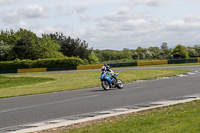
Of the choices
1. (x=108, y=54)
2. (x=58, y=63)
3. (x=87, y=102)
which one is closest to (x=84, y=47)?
(x=58, y=63)

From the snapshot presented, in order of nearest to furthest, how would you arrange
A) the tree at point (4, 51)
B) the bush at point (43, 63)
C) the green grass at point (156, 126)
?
the green grass at point (156, 126) → the bush at point (43, 63) → the tree at point (4, 51)

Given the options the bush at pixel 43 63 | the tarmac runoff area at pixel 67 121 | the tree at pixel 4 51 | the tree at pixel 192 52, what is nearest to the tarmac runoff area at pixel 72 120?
the tarmac runoff area at pixel 67 121

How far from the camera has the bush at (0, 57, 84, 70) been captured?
58562 millimetres

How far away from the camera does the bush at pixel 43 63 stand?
192 feet

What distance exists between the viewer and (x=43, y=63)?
2392 inches

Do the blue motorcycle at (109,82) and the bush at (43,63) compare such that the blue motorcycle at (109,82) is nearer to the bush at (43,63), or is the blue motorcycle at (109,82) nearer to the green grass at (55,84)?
the green grass at (55,84)

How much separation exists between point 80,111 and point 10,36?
86358 mm

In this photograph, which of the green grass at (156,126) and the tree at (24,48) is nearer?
the green grass at (156,126)

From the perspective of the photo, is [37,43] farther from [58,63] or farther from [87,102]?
[87,102]

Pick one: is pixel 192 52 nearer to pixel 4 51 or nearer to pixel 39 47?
pixel 39 47

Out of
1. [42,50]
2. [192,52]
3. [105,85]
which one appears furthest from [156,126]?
[192,52]

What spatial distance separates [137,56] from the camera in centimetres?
15062

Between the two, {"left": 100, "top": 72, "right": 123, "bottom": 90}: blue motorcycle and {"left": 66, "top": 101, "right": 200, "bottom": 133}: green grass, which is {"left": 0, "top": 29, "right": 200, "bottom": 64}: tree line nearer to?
{"left": 100, "top": 72, "right": 123, "bottom": 90}: blue motorcycle

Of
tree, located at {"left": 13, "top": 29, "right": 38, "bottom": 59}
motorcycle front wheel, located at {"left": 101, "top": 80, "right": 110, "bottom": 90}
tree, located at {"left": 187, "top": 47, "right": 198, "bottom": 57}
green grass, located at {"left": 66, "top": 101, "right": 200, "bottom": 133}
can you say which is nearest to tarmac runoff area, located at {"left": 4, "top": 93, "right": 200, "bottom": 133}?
green grass, located at {"left": 66, "top": 101, "right": 200, "bottom": 133}
